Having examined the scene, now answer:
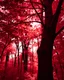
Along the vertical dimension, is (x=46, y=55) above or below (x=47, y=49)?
below

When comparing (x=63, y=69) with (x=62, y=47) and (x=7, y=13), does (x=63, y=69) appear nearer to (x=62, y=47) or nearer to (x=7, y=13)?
(x=62, y=47)

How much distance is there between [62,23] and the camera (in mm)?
12820

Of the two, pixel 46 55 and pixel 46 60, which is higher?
pixel 46 55

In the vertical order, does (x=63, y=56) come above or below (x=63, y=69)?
above

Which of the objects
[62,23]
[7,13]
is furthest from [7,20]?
[62,23]

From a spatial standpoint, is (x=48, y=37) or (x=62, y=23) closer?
(x=48, y=37)

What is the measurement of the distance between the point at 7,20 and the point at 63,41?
9.85 metres

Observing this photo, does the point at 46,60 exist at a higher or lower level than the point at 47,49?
lower

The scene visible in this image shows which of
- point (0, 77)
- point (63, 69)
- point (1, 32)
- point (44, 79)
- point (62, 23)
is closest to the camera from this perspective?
point (44, 79)

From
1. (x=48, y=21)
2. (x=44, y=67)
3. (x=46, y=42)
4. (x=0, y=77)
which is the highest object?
(x=48, y=21)

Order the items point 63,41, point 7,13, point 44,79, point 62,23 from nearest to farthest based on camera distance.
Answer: point 44,79 → point 7,13 → point 62,23 → point 63,41

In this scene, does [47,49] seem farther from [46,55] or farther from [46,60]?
[46,60]

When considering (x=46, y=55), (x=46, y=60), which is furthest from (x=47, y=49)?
(x=46, y=60)

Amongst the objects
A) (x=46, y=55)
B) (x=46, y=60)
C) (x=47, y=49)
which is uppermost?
(x=47, y=49)
